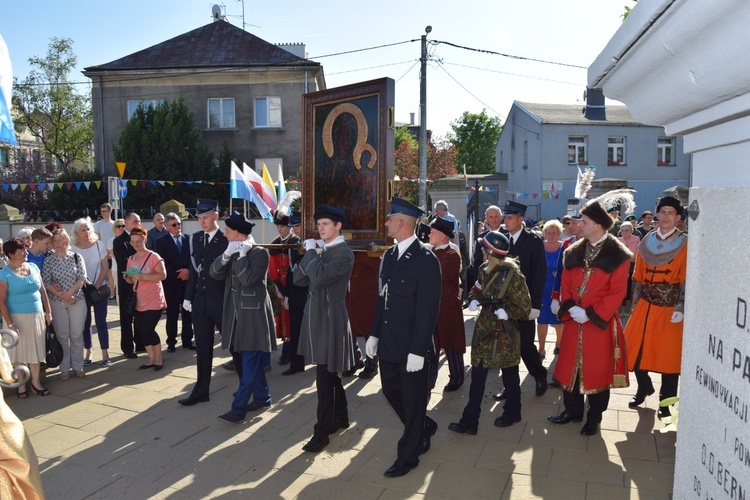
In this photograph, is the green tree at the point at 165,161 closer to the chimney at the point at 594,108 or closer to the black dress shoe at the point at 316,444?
the chimney at the point at 594,108

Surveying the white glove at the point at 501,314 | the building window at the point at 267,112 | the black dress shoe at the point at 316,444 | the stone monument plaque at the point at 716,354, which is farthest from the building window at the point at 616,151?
the stone monument plaque at the point at 716,354

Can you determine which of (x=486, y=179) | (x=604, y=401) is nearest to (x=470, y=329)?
(x=604, y=401)

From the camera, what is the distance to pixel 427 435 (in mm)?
4629

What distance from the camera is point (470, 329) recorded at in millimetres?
9305

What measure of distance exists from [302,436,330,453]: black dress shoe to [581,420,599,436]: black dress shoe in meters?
2.13

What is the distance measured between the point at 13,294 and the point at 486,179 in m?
32.1

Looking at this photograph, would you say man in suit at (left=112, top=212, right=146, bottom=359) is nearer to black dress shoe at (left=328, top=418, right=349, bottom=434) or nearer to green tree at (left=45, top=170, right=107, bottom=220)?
black dress shoe at (left=328, top=418, right=349, bottom=434)

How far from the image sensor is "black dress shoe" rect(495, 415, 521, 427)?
5152mm

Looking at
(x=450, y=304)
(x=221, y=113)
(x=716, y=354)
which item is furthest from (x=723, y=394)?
(x=221, y=113)

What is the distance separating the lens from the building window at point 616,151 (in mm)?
29672

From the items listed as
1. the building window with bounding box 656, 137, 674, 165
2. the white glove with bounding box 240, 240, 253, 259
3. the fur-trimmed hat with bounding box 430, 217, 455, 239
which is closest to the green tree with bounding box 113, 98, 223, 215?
the white glove with bounding box 240, 240, 253, 259

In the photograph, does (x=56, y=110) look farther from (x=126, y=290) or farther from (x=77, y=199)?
(x=126, y=290)

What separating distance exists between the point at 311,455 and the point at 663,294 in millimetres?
3200

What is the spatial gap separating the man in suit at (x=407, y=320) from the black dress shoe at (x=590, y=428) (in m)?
1.49
